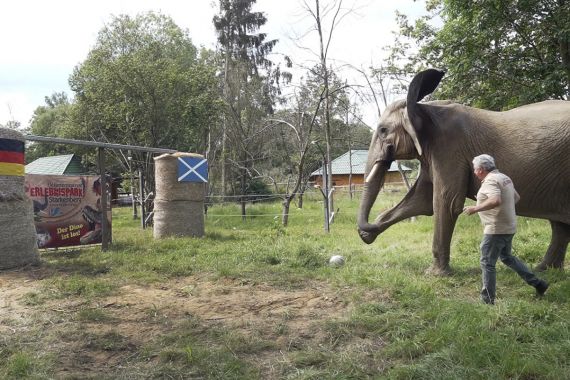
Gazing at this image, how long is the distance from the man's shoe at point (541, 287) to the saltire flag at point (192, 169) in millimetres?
7585

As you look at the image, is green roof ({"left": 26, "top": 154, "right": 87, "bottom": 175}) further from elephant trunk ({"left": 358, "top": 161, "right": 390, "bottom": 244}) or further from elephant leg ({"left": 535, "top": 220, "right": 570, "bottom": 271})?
elephant leg ({"left": 535, "top": 220, "right": 570, "bottom": 271})

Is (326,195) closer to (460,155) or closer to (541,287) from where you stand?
(460,155)

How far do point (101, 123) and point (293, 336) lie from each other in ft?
66.6

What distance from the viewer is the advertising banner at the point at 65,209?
9312 mm

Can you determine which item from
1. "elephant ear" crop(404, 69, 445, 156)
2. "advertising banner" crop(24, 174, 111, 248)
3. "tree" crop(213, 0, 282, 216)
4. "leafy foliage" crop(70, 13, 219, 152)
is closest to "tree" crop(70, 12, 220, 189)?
"leafy foliage" crop(70, 13, 219, 152)

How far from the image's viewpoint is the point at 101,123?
22328 millimetres

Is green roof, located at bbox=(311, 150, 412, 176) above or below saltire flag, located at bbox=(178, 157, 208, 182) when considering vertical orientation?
above

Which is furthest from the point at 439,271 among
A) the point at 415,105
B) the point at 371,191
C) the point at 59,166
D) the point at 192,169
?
the point at 59,166

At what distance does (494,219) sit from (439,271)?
1.76 meters

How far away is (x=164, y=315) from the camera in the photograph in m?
4.91

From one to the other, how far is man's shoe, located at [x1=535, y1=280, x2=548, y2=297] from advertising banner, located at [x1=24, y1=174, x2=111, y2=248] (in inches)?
313

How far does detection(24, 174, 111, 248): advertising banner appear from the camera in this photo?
30.6 ft

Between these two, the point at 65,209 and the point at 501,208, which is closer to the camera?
the point at 501,208

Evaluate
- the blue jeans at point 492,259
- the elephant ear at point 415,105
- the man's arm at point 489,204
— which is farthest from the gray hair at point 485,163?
the elephant ear at point 415,105
